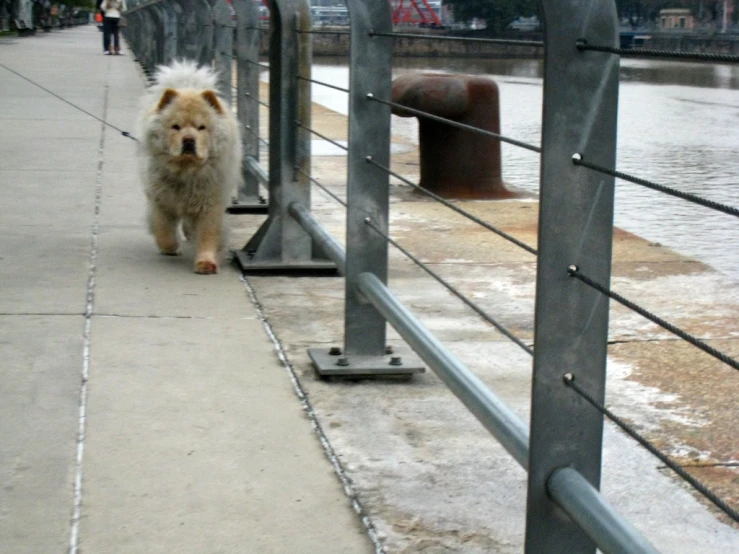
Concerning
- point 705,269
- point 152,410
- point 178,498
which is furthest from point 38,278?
point 705,269

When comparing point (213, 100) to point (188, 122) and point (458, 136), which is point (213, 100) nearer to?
point (188, 122)

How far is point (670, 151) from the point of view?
13414 millimetres

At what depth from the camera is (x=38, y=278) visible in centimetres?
624

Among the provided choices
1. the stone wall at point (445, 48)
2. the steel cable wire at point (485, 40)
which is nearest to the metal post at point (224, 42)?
the stone wall at point (445, 48)

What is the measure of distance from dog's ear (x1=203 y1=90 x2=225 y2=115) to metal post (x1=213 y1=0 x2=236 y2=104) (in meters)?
2.71

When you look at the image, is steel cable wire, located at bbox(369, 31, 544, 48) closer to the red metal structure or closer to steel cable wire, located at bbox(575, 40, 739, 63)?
steel cable wire, located at bbox(575, 40, 739, 63)

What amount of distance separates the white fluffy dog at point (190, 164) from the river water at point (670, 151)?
86.4 inches

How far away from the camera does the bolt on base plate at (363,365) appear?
15.3 feet

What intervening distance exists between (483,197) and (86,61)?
1968 cm

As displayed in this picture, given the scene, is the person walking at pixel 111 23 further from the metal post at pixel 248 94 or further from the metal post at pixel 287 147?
the metal post at pixel 287 147

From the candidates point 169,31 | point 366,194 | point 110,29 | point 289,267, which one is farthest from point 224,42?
point 110,29

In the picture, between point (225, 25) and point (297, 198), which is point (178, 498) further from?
point (225, 25)

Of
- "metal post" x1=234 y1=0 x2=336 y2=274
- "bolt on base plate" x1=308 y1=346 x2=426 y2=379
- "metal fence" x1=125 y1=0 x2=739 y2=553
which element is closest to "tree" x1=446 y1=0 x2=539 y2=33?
"metal fence" x1=125 y1=0 x2=739 y2=553

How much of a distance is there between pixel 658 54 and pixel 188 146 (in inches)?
179
